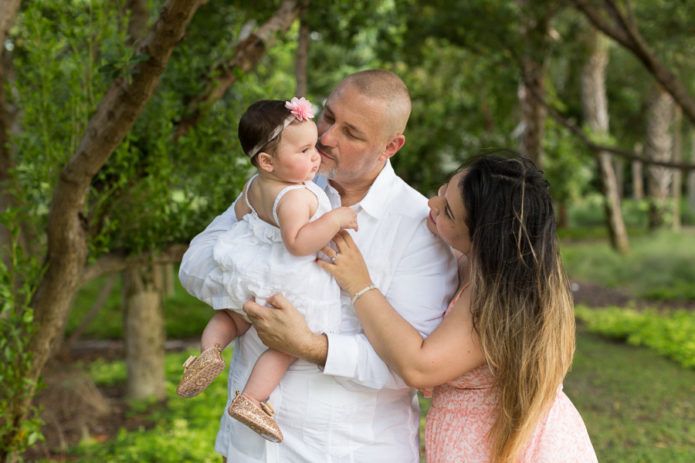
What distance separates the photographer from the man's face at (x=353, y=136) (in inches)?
85.0

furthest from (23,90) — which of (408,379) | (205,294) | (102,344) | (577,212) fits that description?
(577,212)

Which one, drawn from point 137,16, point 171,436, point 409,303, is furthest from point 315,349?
point 171,436

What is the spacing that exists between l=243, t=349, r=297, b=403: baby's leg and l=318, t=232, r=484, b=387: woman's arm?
290mm

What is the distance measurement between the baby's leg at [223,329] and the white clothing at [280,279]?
16cm

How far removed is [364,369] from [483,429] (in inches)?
17.1

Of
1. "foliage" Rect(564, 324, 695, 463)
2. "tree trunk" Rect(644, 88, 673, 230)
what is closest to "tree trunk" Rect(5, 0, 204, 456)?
"foliage" Rect(564, 324, 695, 463)

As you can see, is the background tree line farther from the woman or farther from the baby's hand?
the woman

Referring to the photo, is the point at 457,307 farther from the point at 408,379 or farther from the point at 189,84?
the point at 189,84

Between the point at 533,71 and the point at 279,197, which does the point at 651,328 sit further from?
the point at 279,197

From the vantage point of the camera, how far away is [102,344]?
10992 millimetres

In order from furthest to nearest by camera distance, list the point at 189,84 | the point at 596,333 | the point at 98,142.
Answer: the point at 596,333
the point at 189,84
the point at 98,142

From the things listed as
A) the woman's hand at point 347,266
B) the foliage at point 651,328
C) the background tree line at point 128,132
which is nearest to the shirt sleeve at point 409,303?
the woman's hand at point 347,266

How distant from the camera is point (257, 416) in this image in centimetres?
194

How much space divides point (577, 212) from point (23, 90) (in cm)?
2888
